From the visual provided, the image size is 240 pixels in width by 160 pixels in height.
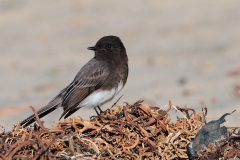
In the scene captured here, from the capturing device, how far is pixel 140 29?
1859 centimetres

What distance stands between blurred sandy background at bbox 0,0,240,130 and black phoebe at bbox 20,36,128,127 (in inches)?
65.5

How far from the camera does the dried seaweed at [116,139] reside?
4.80 m

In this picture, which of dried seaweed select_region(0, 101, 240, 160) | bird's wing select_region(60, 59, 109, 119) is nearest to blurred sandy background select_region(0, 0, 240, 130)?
bird's wing select_region(60, 59, 109, 119)

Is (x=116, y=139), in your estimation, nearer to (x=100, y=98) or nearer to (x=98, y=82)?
(x=100, y=98)

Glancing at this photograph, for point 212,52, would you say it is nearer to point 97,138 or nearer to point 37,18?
point 37,18

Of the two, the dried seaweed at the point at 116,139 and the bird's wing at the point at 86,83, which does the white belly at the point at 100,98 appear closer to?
the bird's wing at the point at 86,83

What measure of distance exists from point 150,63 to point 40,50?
3.62m

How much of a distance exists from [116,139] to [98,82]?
324 cm

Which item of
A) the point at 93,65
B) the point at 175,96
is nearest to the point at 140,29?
the point at 175,96

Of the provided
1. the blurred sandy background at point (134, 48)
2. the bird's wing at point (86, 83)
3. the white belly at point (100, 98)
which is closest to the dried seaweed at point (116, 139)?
the white belly at point (100, 98)

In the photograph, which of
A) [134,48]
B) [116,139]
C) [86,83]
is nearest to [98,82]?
[86,83]

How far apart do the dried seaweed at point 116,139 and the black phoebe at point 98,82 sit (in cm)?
272

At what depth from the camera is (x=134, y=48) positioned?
17.1 meters

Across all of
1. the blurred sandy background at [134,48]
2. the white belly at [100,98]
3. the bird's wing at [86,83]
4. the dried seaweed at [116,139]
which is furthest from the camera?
the blurred sandy background at [134,48]
